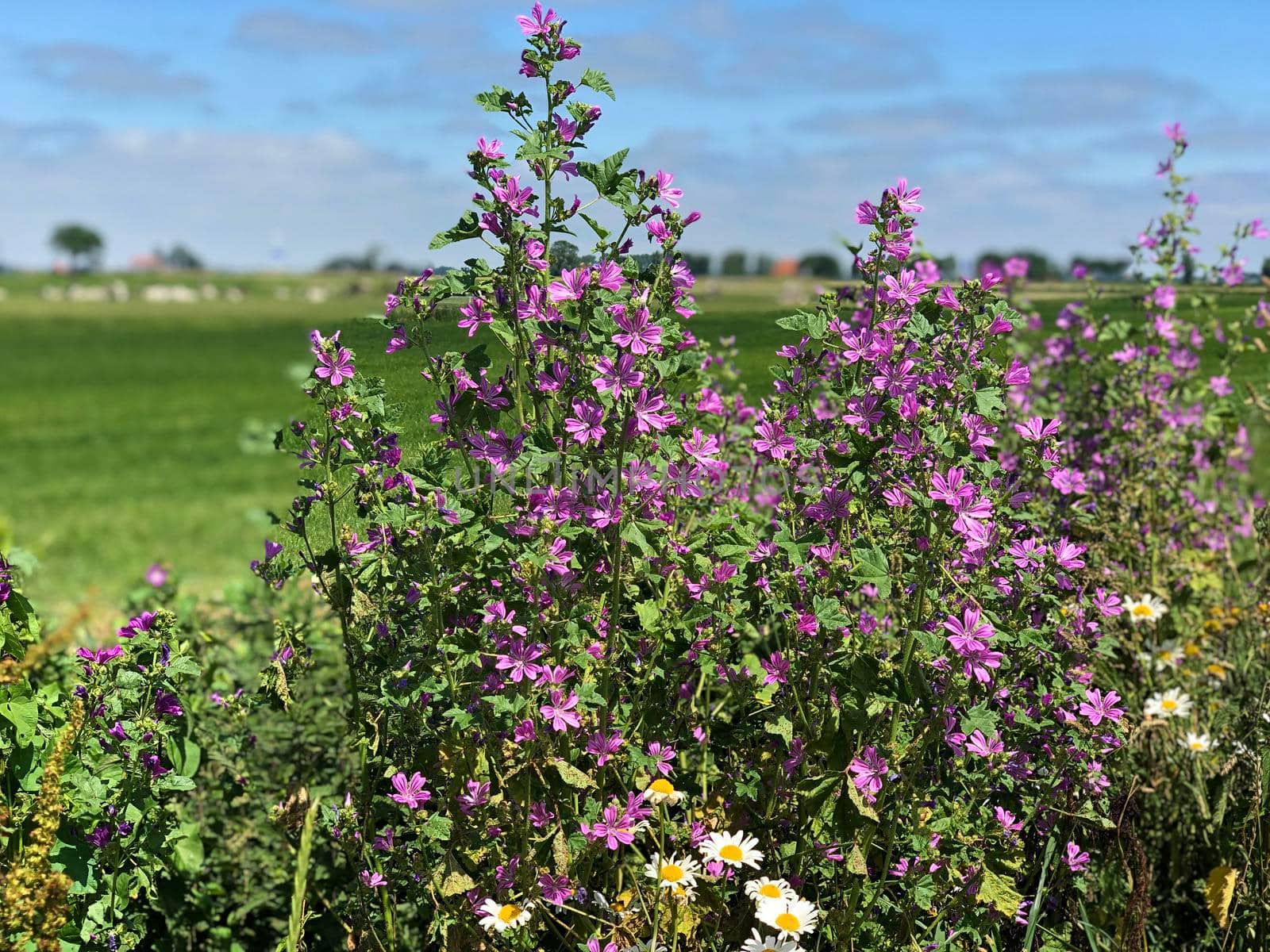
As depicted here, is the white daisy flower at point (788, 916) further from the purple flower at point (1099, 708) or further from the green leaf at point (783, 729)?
the purple flower at point (1099, 708)

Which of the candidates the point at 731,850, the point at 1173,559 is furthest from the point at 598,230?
the point at 1173,559

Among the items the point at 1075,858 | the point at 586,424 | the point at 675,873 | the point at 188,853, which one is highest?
the point at 586,424

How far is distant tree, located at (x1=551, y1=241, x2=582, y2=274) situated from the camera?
7.84 feet

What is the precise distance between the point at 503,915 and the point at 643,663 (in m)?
0.53

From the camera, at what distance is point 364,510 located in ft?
7.31

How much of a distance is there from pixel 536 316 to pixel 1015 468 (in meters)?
1.82

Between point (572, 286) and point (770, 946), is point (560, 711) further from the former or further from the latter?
point (572, 286)

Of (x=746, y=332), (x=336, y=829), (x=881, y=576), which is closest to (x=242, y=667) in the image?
(x=336, y=829)

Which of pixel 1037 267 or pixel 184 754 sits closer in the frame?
pixel 184 754

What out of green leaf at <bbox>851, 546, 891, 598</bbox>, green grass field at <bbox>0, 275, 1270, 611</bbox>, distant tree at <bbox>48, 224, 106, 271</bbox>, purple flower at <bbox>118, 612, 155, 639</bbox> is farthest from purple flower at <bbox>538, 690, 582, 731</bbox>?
distant tree at <bbox>48, 224, 106, 271</bbox>

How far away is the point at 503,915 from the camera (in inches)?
80.7

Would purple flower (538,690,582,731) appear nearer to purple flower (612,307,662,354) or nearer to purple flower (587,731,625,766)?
purple flower (587,731,625,766)

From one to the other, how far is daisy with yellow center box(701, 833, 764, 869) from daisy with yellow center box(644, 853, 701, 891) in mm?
41

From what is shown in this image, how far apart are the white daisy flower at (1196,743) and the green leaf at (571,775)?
1794 mm
